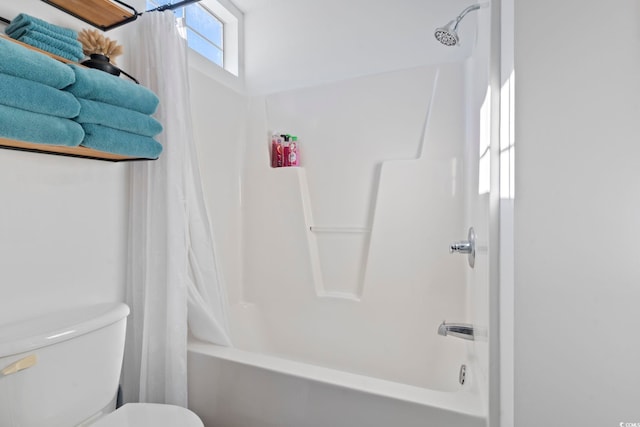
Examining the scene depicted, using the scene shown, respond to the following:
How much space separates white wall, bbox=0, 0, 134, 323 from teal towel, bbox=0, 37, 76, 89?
0.32 m

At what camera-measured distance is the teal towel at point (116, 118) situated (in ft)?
3.02

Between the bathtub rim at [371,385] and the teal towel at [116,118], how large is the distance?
0.92 meters

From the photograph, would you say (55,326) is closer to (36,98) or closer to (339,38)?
(36,98)

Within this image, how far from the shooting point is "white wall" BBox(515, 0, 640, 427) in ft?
1.89

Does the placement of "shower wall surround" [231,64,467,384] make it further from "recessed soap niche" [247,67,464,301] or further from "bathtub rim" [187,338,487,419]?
"bathtub rim" [187,338,487,419]

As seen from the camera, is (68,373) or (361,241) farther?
(361,241)

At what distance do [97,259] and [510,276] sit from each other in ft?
4.50

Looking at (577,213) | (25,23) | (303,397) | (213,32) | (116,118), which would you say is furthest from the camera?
(213,32)

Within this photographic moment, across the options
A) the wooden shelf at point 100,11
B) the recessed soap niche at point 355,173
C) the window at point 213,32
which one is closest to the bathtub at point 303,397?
the recessed soap niche at point 355,173

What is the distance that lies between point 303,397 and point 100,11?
1.55 meters

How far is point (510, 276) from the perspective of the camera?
650 mm

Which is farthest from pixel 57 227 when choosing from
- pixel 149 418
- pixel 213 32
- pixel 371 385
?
pixel 213 32

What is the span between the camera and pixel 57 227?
42.1 inches

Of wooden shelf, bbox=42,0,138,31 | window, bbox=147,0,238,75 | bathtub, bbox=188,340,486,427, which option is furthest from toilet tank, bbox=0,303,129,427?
window, bbox=147,0,238,75
